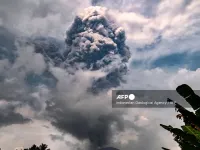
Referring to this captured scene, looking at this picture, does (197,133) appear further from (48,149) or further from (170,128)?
(48,149)

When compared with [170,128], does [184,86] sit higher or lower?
higher

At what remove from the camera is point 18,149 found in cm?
5541

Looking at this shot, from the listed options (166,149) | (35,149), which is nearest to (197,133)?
(166,149)

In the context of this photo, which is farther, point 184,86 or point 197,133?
point 184,86

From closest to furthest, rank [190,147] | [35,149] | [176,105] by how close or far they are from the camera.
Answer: [190,147] < [176,105] < [35,149]

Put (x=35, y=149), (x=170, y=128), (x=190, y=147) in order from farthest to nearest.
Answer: (x=35, y=149)
(x=170, y=128)
(x=190, y=147)

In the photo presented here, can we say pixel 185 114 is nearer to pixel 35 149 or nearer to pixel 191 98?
pixel 191 98

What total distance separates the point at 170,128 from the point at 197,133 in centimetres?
60

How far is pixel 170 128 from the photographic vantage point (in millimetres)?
6102

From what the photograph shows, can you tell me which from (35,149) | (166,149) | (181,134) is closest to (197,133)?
(181,134)

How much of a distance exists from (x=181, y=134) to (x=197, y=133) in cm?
31

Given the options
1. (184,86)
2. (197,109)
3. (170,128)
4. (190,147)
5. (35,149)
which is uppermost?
(35,149)

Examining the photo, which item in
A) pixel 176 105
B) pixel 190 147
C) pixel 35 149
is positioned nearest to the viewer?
pixel 190 147

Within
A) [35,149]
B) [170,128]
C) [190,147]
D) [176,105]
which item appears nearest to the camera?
[190,147]
